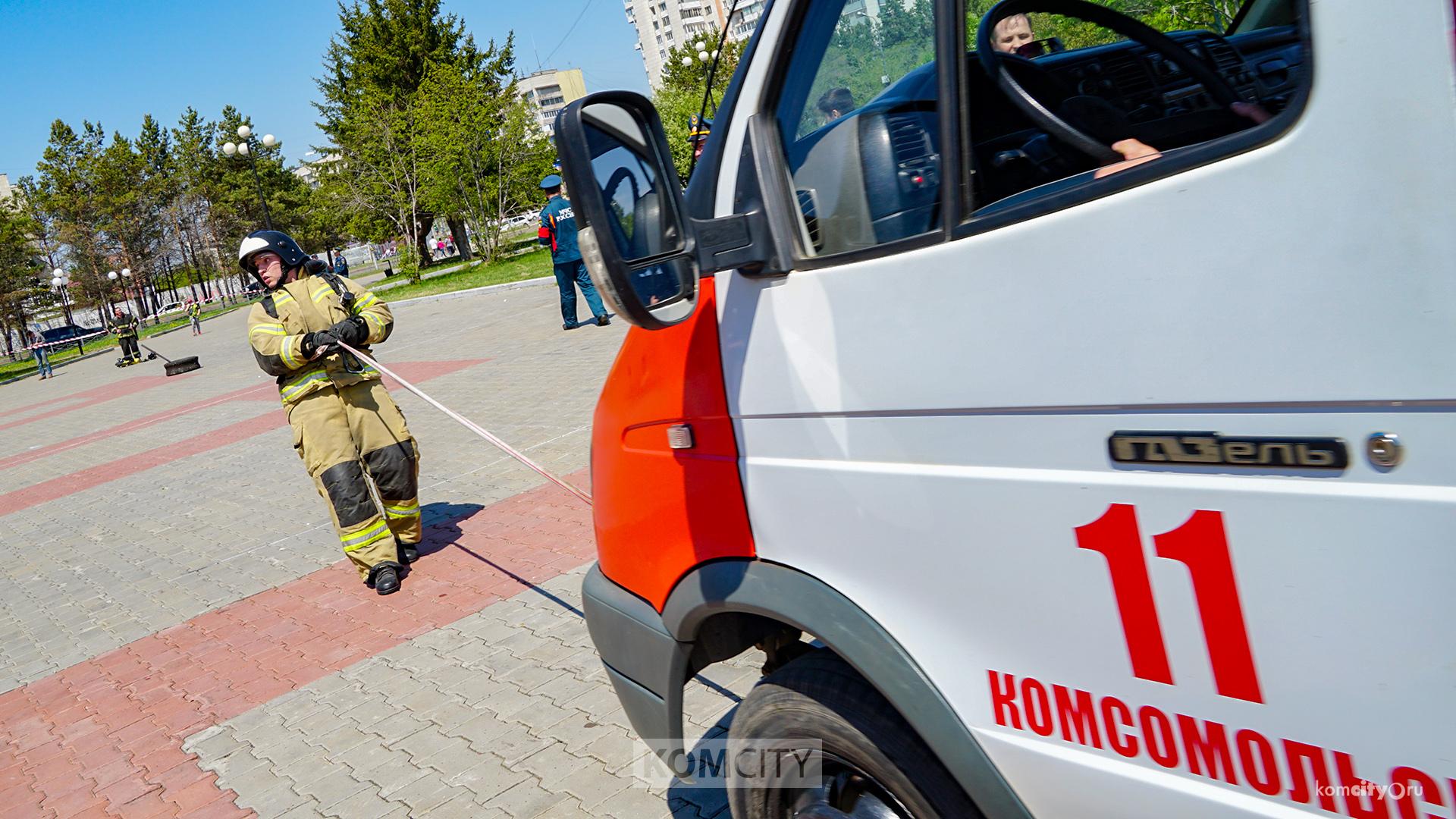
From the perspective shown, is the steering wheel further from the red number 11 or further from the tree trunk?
the tree trunk

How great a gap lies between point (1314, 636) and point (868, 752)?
932 millimetres

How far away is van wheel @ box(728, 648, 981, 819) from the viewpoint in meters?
1.95

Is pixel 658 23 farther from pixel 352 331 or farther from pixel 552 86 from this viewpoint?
pixel 352 331

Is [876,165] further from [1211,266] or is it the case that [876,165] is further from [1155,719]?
[1155,719]

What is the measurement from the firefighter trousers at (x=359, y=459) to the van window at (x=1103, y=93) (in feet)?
15.6

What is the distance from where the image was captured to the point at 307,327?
573 cm

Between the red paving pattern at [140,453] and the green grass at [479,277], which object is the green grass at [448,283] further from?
the red paving pattern at [140,453]

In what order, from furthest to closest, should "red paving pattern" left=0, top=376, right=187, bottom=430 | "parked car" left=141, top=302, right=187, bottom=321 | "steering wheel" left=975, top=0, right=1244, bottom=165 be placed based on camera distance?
"parked car" left=141, top=302, right=187, bottom=321 < "red paving pattern" left=0, top=376, right=187, bottom=430 < "steering wheel" left=975, top=0, right=1244, bottom=165

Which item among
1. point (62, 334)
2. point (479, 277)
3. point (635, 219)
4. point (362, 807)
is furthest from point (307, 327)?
point (62, 334)

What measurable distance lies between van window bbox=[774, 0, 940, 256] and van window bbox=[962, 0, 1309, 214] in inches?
3.6

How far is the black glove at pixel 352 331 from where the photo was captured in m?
5.59

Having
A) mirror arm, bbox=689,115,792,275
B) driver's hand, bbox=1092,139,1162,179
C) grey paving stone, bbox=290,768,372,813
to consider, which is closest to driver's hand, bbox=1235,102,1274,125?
driver's hand, bbox=1092,139,1162,179

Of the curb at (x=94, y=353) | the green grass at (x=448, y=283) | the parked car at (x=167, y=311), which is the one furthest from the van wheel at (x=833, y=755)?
the parked car at (x=167, y=311)

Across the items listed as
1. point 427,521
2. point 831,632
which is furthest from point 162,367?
point 831,632
